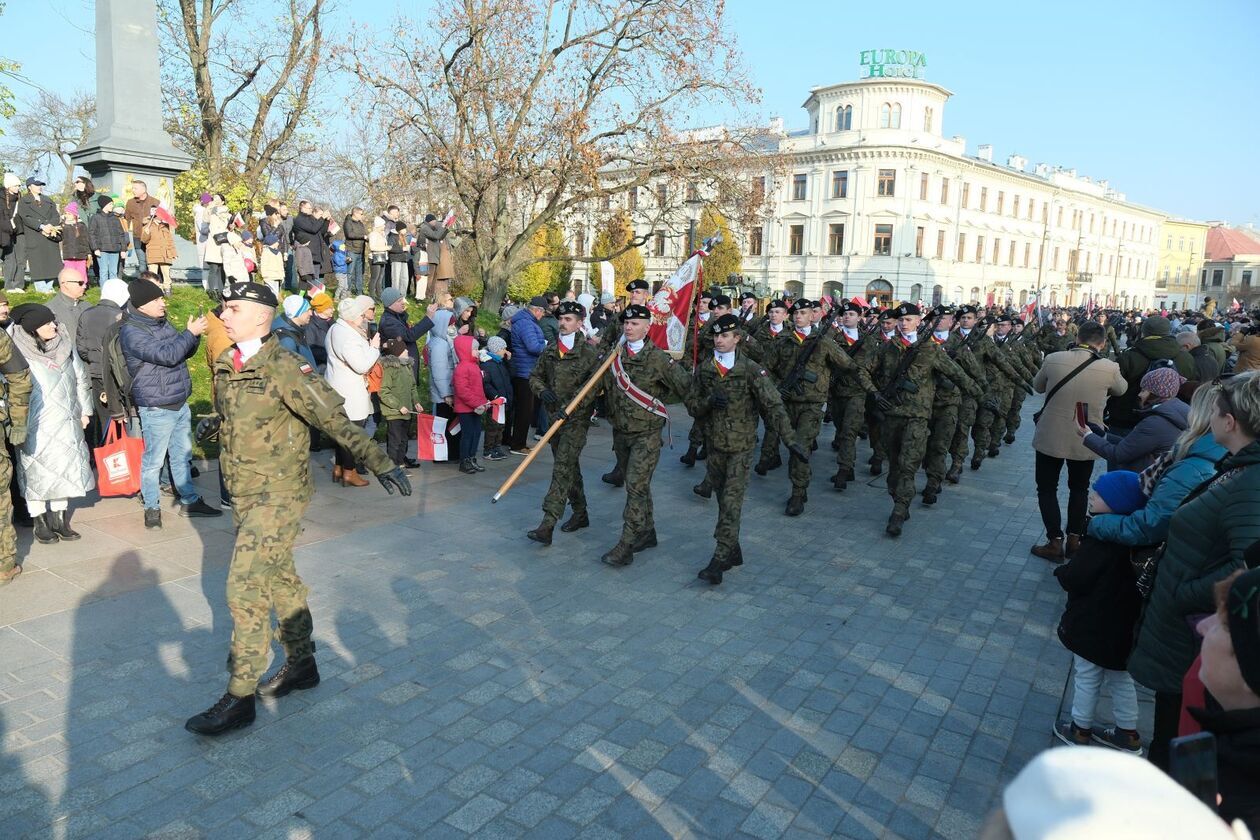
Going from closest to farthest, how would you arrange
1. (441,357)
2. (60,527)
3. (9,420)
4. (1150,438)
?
(1150,438) < (9,420) < (60,527) < (441,357)

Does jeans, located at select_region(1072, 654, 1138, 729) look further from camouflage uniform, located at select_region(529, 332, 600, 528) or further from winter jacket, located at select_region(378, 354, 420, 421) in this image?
winter jacket, located at select_region(378, 354, 420, 421)

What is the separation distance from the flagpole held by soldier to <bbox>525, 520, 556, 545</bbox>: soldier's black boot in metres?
2.88

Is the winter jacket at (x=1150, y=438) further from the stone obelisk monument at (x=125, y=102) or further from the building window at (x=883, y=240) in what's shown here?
the building window at (x=883, y=240)

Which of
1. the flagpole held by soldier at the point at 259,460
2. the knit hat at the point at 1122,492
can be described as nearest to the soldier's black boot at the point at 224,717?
the flagpole held by soldier at the point at 259,460

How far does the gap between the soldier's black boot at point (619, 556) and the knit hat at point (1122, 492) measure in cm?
356

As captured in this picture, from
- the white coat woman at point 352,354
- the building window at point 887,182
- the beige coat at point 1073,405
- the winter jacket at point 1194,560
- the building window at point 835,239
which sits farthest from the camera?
the building window at point 835,239

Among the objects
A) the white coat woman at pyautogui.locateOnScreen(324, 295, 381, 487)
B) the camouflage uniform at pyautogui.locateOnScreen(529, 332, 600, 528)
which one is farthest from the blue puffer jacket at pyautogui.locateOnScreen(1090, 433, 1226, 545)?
the white coat woman at pyautogui.locateOnScreen(324, 295, 381, 487)

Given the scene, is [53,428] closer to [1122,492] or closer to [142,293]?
[142,293]

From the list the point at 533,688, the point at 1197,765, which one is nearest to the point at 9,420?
the point at 533,688

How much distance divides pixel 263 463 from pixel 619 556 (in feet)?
10.4

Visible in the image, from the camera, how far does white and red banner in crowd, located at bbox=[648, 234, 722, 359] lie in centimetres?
807

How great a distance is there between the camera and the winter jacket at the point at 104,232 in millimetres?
12969

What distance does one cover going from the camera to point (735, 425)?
6727 mm

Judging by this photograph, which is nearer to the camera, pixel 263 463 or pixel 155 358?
pixel 263 463
